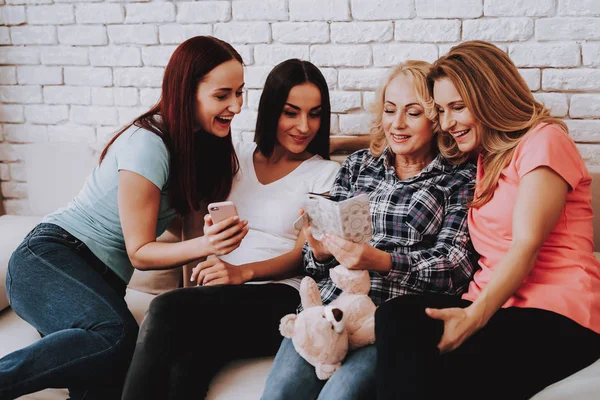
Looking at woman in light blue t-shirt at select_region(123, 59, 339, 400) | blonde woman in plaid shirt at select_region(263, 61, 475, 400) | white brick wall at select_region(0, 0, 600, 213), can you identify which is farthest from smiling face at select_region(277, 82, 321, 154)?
white brick wall at select_region(0, 0, 600, 213)

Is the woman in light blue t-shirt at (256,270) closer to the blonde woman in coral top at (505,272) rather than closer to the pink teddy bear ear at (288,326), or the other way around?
the pink teddy bear ear at (288,326)

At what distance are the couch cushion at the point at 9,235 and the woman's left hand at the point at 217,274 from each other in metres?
0.66

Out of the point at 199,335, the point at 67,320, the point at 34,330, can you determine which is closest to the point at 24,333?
the point at 34,330

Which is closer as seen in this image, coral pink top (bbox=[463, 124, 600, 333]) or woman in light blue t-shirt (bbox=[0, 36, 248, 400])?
coral pink top (bbox=[463, 124, 600, 333])

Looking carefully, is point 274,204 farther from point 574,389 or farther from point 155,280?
point 574,389

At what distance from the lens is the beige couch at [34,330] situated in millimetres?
1204

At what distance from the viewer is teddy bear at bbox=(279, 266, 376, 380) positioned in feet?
4.27

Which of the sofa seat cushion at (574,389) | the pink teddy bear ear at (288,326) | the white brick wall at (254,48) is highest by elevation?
the white brick wall at (254,48)

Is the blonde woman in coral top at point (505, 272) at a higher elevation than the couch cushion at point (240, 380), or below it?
higher

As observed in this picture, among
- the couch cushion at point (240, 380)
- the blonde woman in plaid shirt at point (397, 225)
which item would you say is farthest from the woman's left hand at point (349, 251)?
the couch cushion at point (240, 380)

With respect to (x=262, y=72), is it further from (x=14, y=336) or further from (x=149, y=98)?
(x=14, y=336)

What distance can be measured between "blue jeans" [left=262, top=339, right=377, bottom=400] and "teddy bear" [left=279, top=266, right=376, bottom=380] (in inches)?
0.8

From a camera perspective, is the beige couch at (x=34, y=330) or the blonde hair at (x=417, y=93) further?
the blonde hair at (x=417, y=93)

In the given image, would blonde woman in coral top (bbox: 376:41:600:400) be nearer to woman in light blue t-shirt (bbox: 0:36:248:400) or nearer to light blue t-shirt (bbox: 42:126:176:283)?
woman in light blue t-shirt (bbox: 0:36:248:400)
